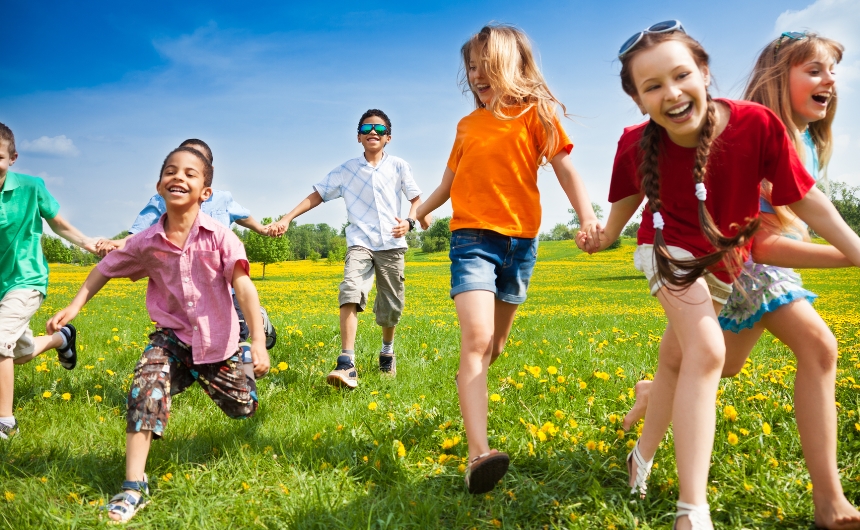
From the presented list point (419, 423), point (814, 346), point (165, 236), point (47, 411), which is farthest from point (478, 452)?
point (47, 411)

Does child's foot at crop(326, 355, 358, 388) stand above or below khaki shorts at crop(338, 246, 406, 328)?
below

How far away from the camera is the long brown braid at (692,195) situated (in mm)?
2357

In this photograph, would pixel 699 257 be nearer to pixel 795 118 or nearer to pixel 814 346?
pixel 814 346

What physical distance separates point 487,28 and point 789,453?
Answer: 2767 millimetres

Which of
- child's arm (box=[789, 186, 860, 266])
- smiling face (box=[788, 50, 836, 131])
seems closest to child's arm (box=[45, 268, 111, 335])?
child's arm (box=[789, 186, 860, 266])

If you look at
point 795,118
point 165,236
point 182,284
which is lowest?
point 182,284

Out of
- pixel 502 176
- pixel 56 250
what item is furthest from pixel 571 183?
pixel 56 250

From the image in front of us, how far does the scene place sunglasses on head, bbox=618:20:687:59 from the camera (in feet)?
8.23

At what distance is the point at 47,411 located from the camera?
4227mm

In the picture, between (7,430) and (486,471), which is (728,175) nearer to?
(486,471)

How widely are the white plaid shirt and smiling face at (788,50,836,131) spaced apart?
337 cm

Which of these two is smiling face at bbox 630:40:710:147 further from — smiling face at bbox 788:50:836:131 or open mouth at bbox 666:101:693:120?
smiling face at bbox 788:50:836:131

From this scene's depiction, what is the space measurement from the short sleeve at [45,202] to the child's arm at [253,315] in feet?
7.17

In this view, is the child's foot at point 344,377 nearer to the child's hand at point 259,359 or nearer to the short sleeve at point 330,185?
the child's hand at point 259,359
